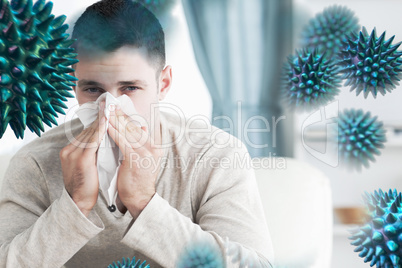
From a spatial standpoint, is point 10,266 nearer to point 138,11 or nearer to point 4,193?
point 4,193

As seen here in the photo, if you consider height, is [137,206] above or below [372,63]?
below

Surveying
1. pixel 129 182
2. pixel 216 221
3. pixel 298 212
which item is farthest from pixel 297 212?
pixel 129 182

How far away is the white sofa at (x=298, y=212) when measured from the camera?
1.77 feet

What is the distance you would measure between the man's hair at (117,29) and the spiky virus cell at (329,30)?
0.54ft

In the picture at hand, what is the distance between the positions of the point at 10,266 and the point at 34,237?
4cm

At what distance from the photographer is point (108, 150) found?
1.31 ft

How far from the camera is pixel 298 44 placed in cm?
46

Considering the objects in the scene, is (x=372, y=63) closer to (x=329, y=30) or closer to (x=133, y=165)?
(x=329, y=30)

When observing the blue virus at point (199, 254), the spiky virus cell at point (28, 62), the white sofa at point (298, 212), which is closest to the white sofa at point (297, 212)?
the white sofa at point (298, 212)

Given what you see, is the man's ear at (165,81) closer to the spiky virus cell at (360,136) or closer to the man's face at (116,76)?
the man's face at (116,76)

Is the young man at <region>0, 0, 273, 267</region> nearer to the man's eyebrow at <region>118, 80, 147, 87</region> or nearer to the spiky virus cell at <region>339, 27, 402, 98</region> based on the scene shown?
the man's eyebrow at <region>118, 80, 147, 87</region>

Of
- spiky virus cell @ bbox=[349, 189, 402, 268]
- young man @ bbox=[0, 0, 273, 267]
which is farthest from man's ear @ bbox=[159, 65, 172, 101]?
spiky virus cell @ bbox=[349, 189, 402, 268]

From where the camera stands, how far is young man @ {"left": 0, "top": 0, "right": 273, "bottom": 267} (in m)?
0.40

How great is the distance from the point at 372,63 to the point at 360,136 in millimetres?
75
